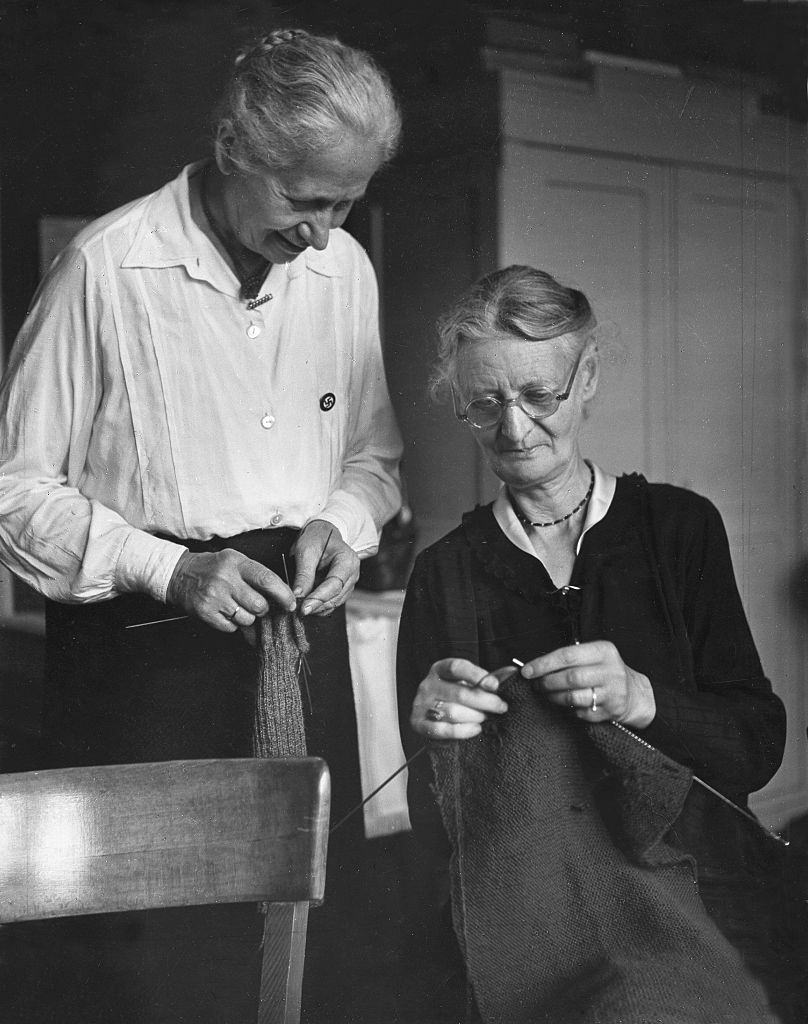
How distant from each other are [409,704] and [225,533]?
0.31 m

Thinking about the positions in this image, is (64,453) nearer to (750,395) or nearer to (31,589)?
(31,589)

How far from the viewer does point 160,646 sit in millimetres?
1256

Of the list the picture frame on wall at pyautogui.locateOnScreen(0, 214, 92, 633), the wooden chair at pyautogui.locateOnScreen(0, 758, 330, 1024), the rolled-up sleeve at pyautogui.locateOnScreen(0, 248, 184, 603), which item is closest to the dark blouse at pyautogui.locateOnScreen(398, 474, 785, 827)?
the wooden chair at pyautogui.locateOnScreen(0, 758, 330, 1024)

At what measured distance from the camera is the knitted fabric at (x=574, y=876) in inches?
47.3

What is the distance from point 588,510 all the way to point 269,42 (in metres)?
0.68

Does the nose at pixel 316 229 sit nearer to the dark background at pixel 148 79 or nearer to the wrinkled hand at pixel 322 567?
the dark background at pixel 148 79

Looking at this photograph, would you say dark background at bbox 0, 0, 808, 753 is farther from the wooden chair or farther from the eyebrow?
the wooden chair

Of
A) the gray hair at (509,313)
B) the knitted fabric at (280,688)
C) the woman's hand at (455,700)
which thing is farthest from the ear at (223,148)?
the woman's hand at (455,700)

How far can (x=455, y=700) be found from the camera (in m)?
1.24

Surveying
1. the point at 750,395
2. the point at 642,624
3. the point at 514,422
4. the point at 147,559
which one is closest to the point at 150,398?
the point at 147,559

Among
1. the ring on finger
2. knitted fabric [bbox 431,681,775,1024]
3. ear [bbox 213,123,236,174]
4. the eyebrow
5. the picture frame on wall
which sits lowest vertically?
knitted fabric [bbox 431,681,775,1024]

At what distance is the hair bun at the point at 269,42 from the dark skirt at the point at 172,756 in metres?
0.57

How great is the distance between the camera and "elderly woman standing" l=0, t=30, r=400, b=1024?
3.97ft

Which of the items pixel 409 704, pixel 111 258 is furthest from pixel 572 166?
pixel 409 704
